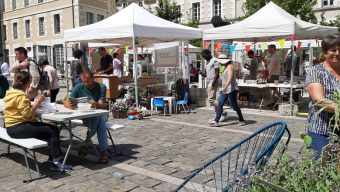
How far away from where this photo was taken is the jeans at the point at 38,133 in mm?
4715

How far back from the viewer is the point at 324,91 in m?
2.90

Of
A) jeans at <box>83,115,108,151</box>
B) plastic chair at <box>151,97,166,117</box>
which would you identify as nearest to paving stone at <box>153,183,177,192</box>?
jeans at <box>83,115,108,151</box>

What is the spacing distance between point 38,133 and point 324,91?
3.50 metres

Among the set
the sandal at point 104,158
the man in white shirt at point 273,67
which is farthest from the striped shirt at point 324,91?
the man in white shirt at point 273,67

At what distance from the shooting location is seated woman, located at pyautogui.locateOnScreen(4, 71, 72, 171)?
470 cm

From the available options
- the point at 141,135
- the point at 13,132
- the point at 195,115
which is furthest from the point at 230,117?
the point at 13,132

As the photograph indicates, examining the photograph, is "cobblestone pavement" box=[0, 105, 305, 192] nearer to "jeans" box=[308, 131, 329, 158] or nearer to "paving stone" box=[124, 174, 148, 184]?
"paving stone" box=[124, 174, 148, 184]

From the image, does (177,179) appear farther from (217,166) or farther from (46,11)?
(46,11)

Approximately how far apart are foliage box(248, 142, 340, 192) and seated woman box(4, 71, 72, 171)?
11.1ft

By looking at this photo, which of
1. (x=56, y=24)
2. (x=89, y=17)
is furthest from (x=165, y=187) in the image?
(x=56, y=24)

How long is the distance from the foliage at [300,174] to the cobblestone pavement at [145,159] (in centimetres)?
83

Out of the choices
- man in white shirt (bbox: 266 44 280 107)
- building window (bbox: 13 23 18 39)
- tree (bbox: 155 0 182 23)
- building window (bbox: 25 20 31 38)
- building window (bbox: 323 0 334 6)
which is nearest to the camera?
man in white shirt (bbox: 266 44 280 107)

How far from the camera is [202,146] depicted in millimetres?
6195

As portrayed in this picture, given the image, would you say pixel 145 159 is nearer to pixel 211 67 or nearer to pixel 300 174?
pixel 300 174
